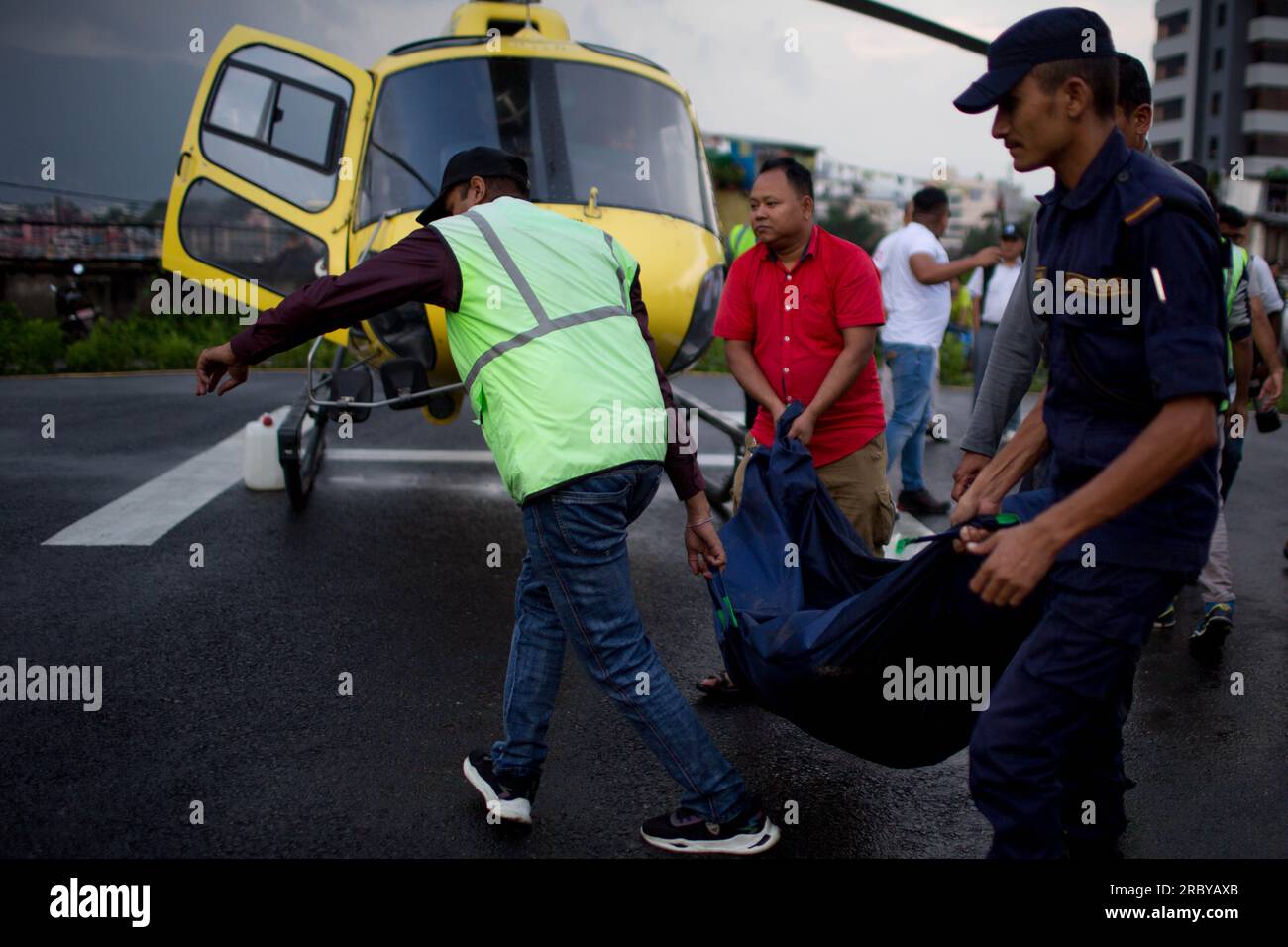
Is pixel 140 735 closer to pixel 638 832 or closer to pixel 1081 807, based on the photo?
pixel 638 832

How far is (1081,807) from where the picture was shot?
10.4ft

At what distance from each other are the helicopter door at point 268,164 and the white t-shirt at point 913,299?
348 centimetres

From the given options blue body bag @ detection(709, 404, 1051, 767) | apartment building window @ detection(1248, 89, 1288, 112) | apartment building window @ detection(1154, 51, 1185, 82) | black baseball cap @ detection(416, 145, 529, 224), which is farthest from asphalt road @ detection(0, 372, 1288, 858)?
apartment building window @ detection(1154, 51, 1185, 82)

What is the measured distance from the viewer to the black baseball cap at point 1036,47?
8.09 feet

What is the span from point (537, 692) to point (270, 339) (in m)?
1.24

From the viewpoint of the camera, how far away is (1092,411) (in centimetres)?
260

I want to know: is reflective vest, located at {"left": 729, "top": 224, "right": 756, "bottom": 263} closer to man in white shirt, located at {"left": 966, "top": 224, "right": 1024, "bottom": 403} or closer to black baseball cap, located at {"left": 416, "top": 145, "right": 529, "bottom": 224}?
man in white shirt, located at {"left": 966, "top": 224, "right": 1024, "bottom": 403}

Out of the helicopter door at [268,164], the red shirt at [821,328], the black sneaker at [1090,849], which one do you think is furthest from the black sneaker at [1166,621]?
the helicopter door at [268,164]

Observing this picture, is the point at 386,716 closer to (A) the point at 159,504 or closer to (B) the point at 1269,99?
(A) the point at 159,504

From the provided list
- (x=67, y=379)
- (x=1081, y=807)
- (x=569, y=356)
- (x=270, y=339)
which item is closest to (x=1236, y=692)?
(x=1081, y=807)

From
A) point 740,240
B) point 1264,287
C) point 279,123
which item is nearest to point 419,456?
point 279,123

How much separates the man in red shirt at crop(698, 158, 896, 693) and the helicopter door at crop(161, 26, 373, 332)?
12.7 feet

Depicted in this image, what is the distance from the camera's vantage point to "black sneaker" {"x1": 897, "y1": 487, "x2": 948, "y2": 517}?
7.65 metres

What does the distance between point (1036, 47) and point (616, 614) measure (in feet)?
5.56
